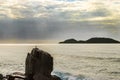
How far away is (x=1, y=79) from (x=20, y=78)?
5301 mm

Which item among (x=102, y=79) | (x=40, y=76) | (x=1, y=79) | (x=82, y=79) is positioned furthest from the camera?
(x=102, y=79)

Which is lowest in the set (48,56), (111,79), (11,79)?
(111,79)

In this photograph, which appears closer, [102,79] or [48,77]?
[48,77]

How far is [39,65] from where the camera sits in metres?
29.6

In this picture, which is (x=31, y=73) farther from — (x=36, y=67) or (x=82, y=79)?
(x=82, y=79)

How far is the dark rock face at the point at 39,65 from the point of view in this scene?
96.4 feet

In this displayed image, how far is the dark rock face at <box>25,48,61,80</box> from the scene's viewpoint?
2938 cm

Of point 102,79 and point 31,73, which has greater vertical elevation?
point 31,73

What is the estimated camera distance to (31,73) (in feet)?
98.0

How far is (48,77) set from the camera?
29.3 m

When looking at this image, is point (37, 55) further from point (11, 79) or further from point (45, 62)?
point (11, 79)

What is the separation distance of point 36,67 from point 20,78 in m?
1.88

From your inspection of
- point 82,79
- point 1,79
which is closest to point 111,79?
point 82,79

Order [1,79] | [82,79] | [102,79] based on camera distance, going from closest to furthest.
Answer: [1,79], [82,79], [102,79]
